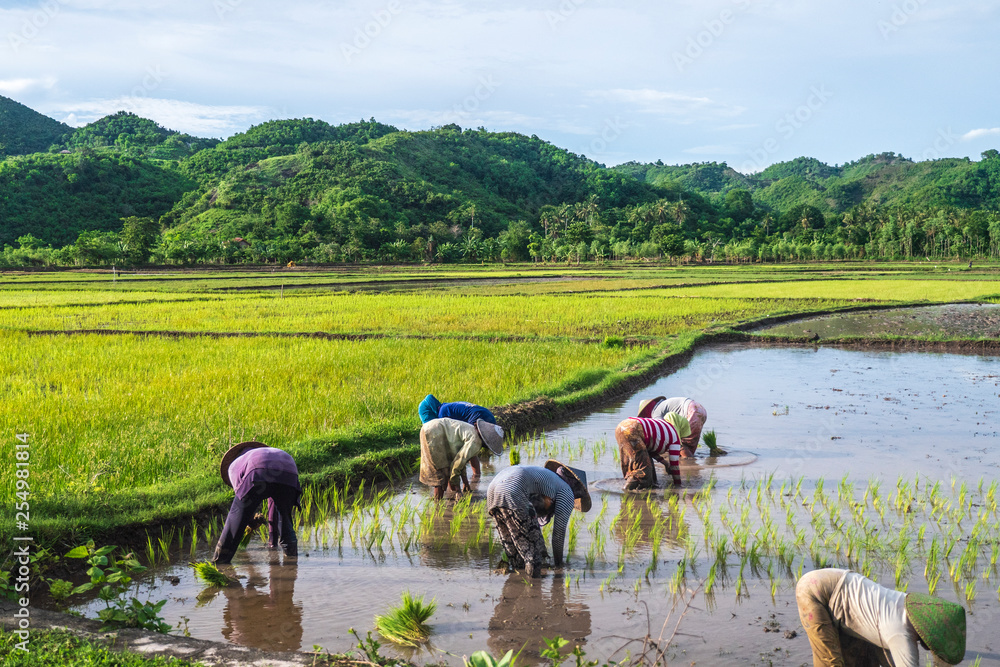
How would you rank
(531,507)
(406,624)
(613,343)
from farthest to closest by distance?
(613,343), (531,507), (406,624)

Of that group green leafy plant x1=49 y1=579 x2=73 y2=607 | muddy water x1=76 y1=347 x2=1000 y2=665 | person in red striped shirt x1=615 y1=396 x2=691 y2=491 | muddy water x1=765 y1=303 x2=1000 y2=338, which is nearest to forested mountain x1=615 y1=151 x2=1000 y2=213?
muddy water x1=765 y1=303 x2=1000 y2=338

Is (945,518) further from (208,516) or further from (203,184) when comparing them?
(203,184)

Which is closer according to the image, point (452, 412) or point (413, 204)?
point (452, 412)

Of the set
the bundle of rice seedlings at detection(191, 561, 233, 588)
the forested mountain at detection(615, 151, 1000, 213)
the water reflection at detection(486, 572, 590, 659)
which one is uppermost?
the forested mountain at detection(615, 151, 1000, 213)

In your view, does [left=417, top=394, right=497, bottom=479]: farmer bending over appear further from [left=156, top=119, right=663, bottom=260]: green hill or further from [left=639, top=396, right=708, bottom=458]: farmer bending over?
[left=156, top=119, right=663, bottom=260]: green hill

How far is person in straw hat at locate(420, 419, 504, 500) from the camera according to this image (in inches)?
219

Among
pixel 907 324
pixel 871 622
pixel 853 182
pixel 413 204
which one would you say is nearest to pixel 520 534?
pixel 871 622

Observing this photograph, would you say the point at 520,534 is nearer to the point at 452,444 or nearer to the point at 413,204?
the point at 452,444

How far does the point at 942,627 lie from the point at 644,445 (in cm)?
347

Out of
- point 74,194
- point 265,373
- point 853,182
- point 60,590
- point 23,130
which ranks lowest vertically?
point 60,590

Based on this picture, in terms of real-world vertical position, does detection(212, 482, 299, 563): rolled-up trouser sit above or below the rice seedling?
above

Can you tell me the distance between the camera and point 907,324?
63.5 feet

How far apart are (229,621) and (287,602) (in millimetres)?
325

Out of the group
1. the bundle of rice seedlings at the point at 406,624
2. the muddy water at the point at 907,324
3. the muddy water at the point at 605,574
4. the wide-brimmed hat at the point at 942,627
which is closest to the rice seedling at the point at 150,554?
the muddy water at the point at 605,574
